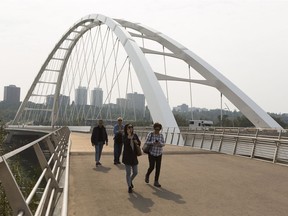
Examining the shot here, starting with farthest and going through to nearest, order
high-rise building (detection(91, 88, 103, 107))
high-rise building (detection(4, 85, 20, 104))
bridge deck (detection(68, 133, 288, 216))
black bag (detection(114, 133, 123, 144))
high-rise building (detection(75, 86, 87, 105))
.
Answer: high-rise building (detection(4, 85, 20, 104)), high-rise building (detection(75, 86, 87, 105)), high-rise building (detection(91, 88, 103, 107)), black bag (detection(114, 133, 123, 144)), bridge deck (detection(68, 133, 288, 216))

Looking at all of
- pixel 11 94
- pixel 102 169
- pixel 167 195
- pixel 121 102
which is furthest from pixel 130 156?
pixel 11 94

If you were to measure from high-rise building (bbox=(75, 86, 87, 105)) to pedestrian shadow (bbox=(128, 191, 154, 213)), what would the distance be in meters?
57.7

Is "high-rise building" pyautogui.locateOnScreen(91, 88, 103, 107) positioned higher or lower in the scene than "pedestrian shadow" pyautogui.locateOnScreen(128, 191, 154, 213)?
higher

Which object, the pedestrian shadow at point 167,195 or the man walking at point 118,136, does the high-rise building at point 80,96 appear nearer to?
the man walking at point 118,136

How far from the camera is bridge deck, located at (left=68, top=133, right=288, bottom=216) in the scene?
21.7 ft

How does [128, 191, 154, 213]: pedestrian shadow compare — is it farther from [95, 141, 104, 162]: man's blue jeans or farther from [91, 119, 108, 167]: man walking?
[91, 119, 108, 167]: man walking

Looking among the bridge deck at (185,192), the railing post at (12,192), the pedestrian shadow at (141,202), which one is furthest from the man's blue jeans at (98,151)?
the railing post at (12,192)

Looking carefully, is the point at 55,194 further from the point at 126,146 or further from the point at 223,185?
the point at 223,185

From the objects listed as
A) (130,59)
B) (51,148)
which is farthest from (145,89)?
(51,148)

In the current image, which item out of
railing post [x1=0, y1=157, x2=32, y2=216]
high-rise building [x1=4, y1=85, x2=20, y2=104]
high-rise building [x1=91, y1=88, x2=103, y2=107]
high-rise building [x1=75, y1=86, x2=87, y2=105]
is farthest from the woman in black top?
high-rise building [x1=4, y1=85, x2=20, y2=104]

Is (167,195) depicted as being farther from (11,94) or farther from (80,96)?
(11,94)

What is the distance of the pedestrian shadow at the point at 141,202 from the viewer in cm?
672

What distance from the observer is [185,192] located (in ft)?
26.7

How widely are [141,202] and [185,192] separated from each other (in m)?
1.23
